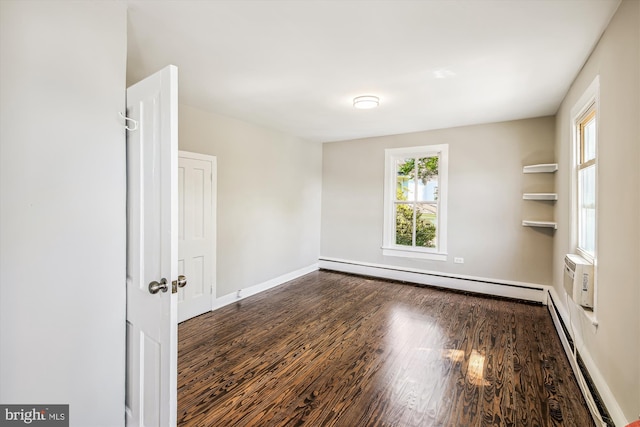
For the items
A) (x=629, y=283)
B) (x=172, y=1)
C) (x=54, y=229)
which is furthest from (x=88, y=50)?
(x=629, y=283)

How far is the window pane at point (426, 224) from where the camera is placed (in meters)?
4.95

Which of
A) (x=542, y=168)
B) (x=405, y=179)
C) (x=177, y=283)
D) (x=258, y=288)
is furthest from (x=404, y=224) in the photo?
(x=177, y=283)

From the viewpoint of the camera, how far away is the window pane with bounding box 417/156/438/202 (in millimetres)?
4938

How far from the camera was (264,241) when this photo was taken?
4.75 m

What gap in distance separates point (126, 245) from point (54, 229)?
0.34 m

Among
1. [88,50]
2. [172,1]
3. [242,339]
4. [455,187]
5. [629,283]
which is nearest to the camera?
[88,50]

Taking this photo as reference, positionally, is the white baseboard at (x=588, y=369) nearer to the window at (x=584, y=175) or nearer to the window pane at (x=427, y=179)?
the window at (x=584, y=175)

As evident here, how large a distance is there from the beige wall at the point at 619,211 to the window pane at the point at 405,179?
2962 millimetres

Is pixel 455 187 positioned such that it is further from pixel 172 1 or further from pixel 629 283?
pixel 172 1

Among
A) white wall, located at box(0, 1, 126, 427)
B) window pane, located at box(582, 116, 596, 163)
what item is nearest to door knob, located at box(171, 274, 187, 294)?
white wall, located at box(0, 1, 126, 427)

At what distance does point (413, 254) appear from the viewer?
508 cm

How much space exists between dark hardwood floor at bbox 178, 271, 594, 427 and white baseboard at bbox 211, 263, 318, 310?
118 millimetres

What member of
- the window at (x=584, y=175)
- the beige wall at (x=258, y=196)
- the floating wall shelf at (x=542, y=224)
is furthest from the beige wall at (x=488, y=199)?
the window at (x=584, y=175)

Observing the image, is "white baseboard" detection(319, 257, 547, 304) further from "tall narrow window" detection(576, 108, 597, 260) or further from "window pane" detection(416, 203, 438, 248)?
"tall narrow window" detection(576, 108, 597, 260)
